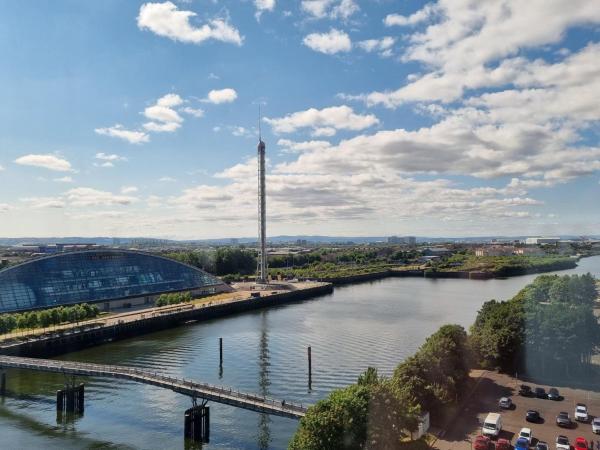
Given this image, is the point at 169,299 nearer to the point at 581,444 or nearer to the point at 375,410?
the point at 375,410

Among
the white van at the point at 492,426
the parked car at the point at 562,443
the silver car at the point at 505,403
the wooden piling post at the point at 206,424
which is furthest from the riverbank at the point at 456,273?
the parked car at the point at 562,443

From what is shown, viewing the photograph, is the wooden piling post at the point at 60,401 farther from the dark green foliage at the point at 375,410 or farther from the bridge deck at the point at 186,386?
the dark green foliage at the point at 375,410

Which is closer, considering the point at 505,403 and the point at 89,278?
the point at 505,403

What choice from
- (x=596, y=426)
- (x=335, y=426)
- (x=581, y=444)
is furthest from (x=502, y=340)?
(x=335, y=426)

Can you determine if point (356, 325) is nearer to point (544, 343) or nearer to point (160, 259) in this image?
point (544, 343)

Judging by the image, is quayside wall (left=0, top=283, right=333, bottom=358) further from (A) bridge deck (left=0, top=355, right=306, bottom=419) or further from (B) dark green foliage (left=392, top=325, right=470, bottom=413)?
(B) dark green foliage (left=392, top=325, right=470, bottom=413)

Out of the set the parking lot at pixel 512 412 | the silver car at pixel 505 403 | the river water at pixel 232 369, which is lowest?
the river water at pixel 232 369

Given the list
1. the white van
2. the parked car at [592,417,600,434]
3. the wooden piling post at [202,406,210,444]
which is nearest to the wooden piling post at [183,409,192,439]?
the wooden piling post at [202,406,210,444]
